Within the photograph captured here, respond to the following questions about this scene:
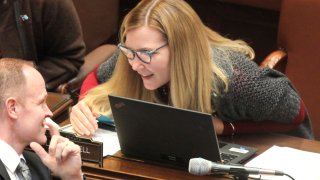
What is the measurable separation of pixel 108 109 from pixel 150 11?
36cm

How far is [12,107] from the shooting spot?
1805mm

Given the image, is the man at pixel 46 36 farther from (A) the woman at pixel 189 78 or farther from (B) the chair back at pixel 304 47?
(B) the chair back at pixel 304 47

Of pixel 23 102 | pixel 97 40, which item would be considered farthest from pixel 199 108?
pixel 97 40

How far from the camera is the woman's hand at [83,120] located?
216 cm

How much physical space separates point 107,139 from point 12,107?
43cm

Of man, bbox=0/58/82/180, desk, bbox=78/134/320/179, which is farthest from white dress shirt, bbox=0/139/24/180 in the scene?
desk, bbox=78/134/320/179

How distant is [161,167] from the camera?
6.47 feet

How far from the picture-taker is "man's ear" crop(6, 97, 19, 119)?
179 centimetres

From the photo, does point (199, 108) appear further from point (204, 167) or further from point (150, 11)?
point (204, 167)

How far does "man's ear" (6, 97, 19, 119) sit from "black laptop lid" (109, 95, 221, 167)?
29cm

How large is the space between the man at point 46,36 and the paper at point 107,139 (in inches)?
34.3

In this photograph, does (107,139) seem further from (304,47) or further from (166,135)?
(304,47)

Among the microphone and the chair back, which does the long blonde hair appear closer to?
the microphone

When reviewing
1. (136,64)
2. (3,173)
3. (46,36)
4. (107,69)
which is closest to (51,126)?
(3,173)
